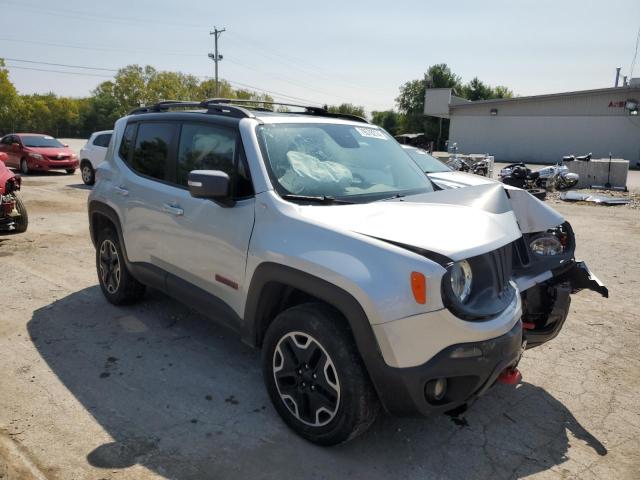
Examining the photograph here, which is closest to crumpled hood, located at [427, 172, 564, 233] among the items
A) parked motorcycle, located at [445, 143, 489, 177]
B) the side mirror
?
the side mirror

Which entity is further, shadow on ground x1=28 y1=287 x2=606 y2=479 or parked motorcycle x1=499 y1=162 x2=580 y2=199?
parked motorcycle x1=499 y1=162 x2=580 y2=199

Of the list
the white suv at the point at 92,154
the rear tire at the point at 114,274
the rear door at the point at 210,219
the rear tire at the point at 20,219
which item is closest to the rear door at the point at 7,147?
the white suv at the point at 92,154

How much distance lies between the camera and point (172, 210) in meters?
3.77

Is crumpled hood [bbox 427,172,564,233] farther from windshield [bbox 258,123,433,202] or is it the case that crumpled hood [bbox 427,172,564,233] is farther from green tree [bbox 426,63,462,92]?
green tree [bbox 426,63,462,92]

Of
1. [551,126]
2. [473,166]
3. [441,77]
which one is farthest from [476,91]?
[473,166]

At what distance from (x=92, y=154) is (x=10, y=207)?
7740 mm

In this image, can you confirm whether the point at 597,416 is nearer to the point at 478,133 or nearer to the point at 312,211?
the point at 312,211

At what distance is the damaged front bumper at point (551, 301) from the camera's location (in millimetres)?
3438

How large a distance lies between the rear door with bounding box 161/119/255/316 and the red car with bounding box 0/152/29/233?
219 inches

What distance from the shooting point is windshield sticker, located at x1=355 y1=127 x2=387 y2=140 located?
158 inches

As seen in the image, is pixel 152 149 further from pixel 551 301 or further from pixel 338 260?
pixel 551 301

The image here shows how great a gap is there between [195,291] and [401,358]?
5.98ft

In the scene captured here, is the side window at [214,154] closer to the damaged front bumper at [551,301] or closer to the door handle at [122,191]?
the door handle at [122,191]

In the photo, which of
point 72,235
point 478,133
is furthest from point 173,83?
point 72,235
